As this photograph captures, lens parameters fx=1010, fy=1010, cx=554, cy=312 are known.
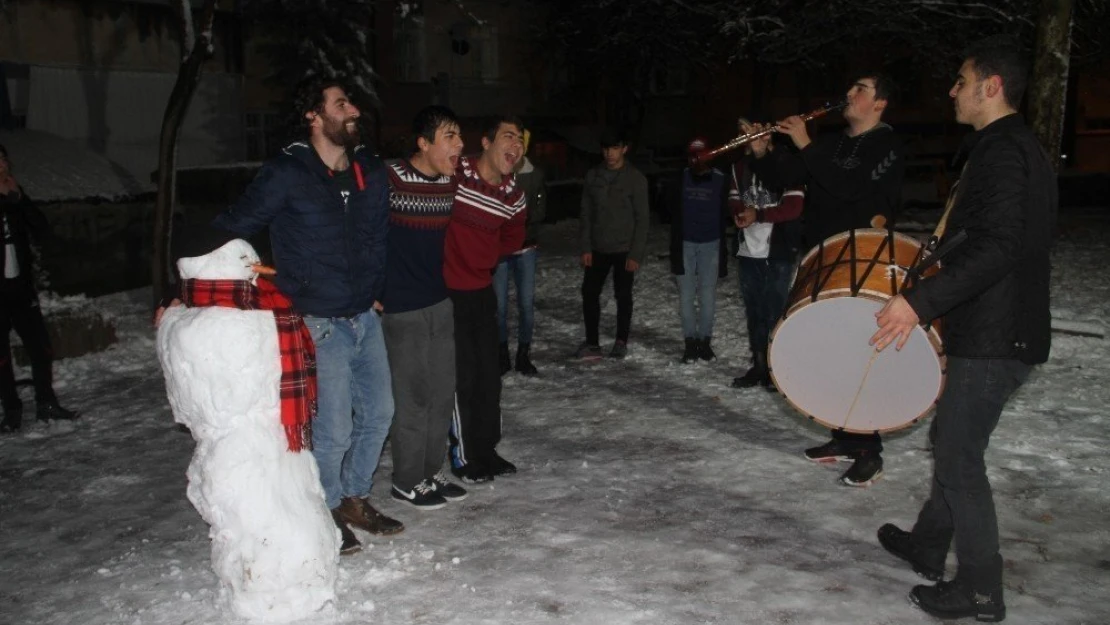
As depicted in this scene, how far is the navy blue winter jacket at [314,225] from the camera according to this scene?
454cm

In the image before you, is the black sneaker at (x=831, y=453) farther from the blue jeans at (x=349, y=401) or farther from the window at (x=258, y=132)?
the window at (x=258, y=132)

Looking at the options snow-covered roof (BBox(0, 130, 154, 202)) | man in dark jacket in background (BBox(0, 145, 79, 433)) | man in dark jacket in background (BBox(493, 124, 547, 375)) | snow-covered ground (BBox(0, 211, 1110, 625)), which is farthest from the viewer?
snow-covered roof (BBox(0, 130, 154, 202))

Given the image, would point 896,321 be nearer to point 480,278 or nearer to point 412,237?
point 412,237

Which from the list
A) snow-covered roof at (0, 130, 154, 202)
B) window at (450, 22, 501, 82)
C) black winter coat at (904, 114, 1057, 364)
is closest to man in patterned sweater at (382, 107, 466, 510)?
black winter coat at (904, 114, 1057, 364)

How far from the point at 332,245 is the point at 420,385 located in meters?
1.08

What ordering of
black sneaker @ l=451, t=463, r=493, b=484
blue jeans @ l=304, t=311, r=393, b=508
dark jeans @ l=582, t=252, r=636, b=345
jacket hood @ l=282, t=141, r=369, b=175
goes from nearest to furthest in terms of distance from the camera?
jacket hood @ l=282, t=141, r=369, b=175 < blue jeans @ l=304, t=311, r=393, b=508 < black sneaker @ l=451, t=463, r=493, b=484 < dark jeans @ l=582, t=252, r=636, b=345

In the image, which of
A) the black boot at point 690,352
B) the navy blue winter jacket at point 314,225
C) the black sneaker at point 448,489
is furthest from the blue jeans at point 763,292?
the navy blue winter jacket at point 314,225

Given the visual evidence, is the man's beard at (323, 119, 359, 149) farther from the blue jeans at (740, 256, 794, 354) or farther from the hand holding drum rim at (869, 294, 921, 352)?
the blue jeans at (740, 256, 794, 354)

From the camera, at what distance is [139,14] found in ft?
66.1

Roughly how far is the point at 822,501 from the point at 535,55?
98.9 feet

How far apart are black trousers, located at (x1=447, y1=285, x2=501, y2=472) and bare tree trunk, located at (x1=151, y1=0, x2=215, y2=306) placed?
5800mm

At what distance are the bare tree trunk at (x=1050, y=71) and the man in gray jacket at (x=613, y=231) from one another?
4.61 metres

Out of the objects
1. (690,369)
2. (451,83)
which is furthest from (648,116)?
(690,369)

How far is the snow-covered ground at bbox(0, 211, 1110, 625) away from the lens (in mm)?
4418
